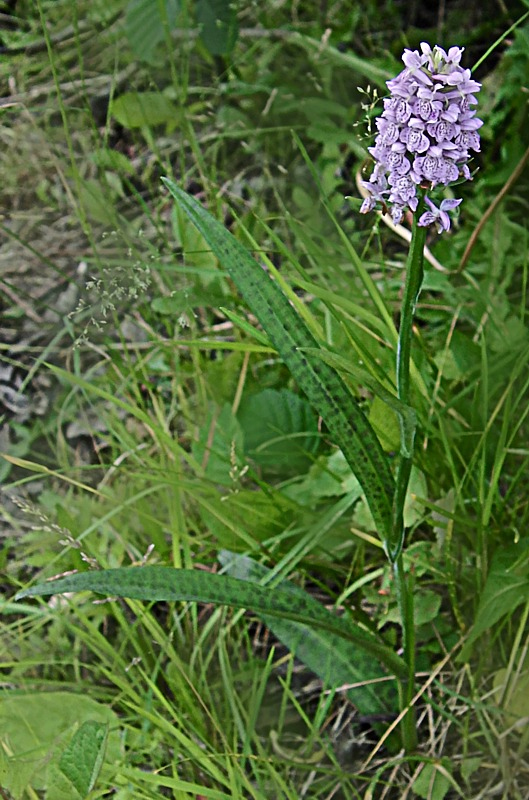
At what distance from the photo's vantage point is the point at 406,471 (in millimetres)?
940

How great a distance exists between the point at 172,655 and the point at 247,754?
171 mm

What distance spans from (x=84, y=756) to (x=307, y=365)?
57cm

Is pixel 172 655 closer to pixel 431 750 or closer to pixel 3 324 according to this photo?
pixel 431 750

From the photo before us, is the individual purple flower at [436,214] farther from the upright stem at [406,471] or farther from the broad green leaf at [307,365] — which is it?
the broad green leaf at [307,365]

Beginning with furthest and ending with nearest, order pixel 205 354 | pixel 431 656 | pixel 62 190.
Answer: pixel 62 190, pixel 205 354, pixel 431 656

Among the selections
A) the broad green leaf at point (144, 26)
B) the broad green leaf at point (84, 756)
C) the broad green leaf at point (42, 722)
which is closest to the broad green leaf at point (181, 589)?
the broad green leaf at point (84, 756)

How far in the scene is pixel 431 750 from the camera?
3.86 feet

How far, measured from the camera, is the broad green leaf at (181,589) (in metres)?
0.87

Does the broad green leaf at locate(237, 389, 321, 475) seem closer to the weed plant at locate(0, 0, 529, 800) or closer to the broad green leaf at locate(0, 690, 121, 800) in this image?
the weed plant at locate(0, 0, 529, 800)

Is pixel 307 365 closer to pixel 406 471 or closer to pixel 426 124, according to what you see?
pixel 406 471

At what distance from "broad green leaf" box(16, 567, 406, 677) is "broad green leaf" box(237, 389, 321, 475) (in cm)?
52

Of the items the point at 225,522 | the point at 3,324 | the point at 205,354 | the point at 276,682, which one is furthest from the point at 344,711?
the point at 3,324

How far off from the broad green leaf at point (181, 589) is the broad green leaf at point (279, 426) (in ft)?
1.72

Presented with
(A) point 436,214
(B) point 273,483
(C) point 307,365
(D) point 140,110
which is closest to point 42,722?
(B) point 273,483
